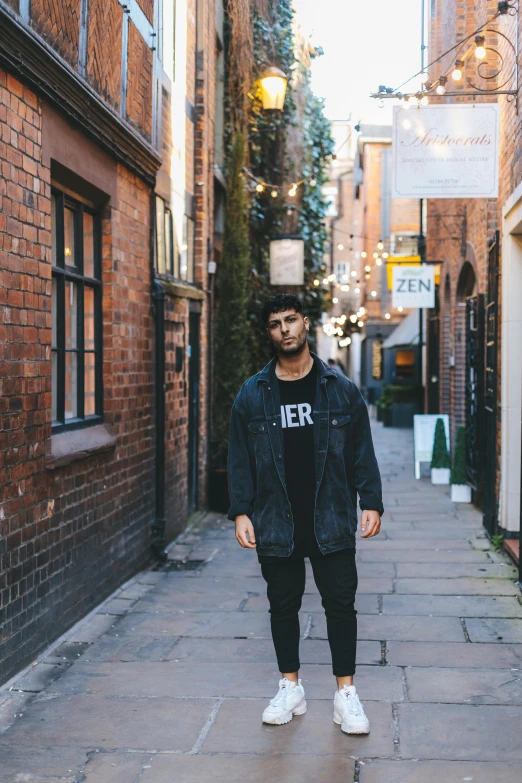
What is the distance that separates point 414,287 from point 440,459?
436cm

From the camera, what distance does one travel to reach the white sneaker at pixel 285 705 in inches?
169

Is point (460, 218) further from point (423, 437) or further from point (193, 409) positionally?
point (193, 409)

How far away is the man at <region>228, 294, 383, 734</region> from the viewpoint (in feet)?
13.9

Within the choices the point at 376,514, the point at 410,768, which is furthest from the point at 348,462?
the point at 410,768

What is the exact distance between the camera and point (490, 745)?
4.07 metres

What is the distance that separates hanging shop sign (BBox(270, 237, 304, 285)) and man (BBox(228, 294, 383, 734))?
8.66m

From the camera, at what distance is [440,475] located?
1330cm

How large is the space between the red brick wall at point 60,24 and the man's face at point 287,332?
235cm

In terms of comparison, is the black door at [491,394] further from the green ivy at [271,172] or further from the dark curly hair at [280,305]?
the dark curly hair at [280,305]

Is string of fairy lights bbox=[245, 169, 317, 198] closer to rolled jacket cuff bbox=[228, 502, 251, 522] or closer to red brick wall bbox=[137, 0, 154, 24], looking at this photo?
red brick wall bbox=[137, 0, 154, 24]

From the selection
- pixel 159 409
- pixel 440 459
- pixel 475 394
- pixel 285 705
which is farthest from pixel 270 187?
pixel 285 705

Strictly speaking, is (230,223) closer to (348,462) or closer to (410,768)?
(348,462)

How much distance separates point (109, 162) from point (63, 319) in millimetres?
1372

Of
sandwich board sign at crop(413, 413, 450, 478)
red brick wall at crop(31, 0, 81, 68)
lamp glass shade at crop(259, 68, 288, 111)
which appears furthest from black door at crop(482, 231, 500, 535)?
red brick wall at crop(31, 0, 81, 68)
